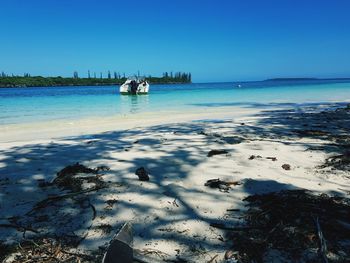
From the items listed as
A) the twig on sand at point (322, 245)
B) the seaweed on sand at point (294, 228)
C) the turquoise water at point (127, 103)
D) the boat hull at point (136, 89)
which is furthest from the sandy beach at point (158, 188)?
the boat hull at point (136, 89)

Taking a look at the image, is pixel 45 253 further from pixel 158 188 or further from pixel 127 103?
pixel 127 103

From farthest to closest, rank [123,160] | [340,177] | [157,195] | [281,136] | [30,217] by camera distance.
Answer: [281,136] → [123,160] → [340,177] → [157,195] → [30,217]

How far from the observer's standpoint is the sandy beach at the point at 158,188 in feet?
7.57

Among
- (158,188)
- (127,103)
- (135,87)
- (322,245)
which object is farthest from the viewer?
(135,87)

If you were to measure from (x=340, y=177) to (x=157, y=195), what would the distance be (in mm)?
2071

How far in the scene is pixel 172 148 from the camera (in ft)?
17.2

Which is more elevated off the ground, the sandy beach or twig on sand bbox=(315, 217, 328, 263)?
twig on sand bbox=(315, 217, 328, 263)

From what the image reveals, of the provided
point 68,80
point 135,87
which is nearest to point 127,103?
point 135,87

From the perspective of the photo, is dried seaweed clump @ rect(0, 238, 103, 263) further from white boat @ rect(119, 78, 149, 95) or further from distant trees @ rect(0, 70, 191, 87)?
distant trees @ rect(0, 70, 191, 87)

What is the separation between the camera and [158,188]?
3230mm

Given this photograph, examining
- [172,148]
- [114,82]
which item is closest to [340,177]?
[172,148]

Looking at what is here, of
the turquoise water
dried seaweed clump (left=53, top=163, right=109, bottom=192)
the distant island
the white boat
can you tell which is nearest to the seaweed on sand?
dried seaweed clump (left=53, top=163, right=109, bottom=192)

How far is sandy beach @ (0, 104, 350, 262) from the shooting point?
2.31 metres

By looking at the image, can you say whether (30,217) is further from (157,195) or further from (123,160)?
(123,160)
